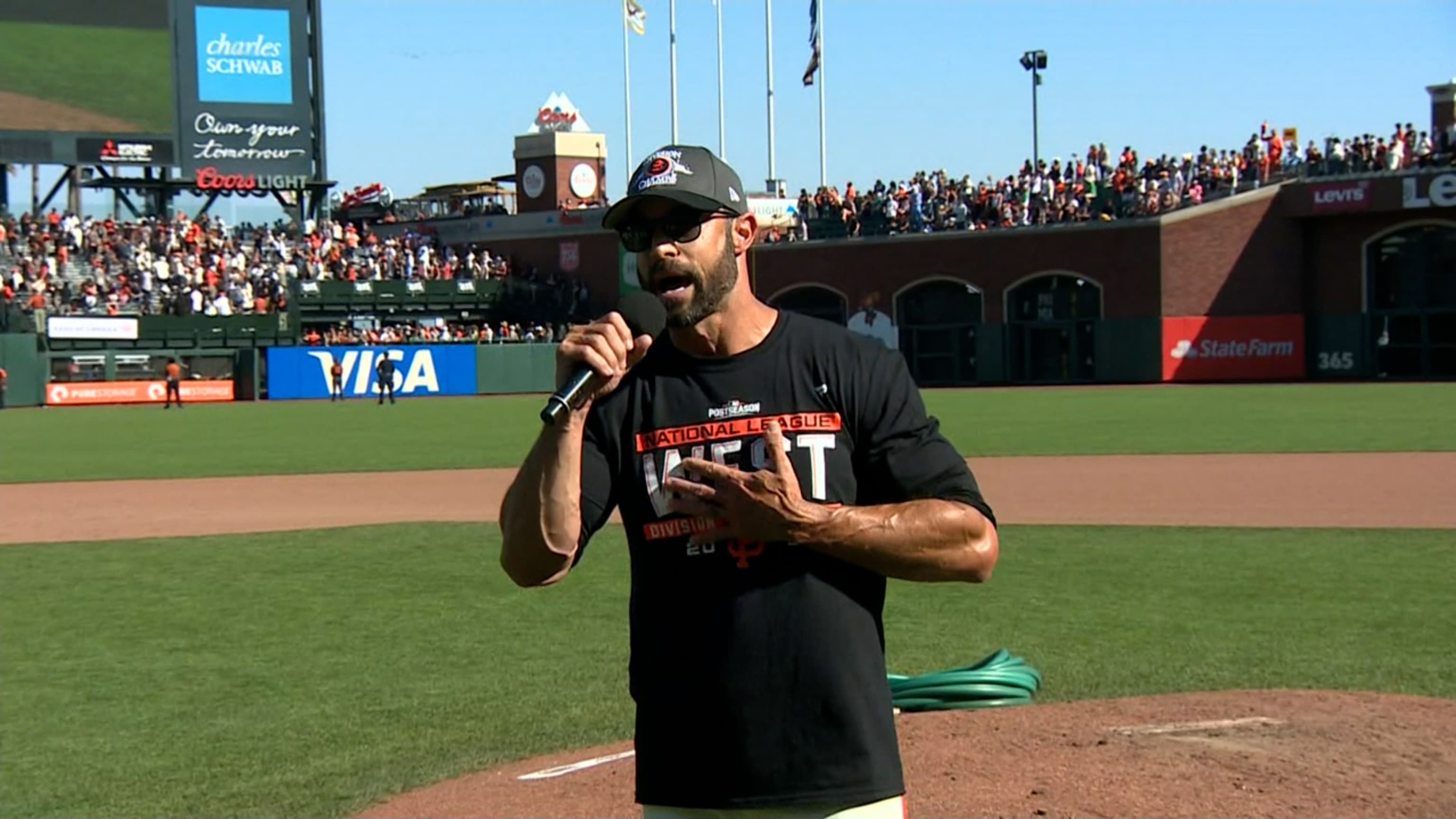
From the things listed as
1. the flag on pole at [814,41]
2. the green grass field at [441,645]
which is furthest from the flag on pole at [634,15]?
the green grass field at [441,645]

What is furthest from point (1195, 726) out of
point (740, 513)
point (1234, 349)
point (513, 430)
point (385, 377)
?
point (1234, 349)

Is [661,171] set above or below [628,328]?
above

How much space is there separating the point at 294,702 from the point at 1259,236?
44.8m

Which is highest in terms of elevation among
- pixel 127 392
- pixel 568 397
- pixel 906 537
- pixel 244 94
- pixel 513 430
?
pixel 244 94

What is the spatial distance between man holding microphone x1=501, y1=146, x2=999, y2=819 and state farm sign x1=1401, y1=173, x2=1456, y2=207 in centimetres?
4566

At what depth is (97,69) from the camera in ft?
174

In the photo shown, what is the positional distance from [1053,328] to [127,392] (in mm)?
29036

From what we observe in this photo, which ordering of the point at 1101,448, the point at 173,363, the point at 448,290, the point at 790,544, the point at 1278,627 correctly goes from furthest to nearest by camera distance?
the point at 448,290, the point at 173,363, the point at 1101,448, the point at 1278,627, the point at 790,544

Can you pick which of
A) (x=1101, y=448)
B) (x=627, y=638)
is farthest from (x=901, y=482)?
(x=1101, y=448)

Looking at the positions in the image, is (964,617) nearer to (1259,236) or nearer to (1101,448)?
(1101,448)

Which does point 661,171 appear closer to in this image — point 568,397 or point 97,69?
point 568,397

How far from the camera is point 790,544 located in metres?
3.45

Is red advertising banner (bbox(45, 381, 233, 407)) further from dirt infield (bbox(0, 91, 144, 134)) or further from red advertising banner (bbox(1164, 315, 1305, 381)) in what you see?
red advertising banner (bbox(1164, 315, 1305, 381))

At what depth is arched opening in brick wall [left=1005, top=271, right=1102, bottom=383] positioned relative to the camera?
51625 millimetres
